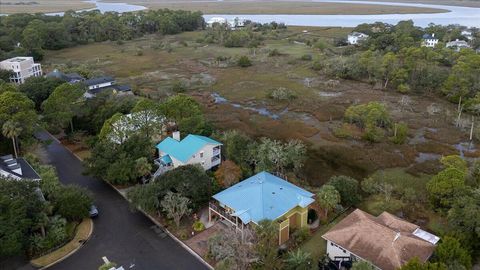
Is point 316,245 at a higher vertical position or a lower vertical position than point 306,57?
lower

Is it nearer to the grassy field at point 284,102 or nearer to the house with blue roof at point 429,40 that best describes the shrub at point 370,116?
the grassy field at point 284,102

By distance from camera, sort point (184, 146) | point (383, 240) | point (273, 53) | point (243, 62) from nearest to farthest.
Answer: point (383, 240)
point (184, 146)
point (243, 62)
point (273, 53)

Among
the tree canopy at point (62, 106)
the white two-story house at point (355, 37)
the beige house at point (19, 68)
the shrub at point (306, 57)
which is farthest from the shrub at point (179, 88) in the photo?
the white two-story house at point (355, 37)

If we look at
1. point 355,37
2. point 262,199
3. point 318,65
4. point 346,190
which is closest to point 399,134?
point 346,190

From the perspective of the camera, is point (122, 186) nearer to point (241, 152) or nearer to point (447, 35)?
point (241, 152)

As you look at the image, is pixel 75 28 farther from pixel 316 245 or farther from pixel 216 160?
pixel 316 245

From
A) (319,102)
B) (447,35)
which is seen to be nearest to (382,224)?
(319,102)
